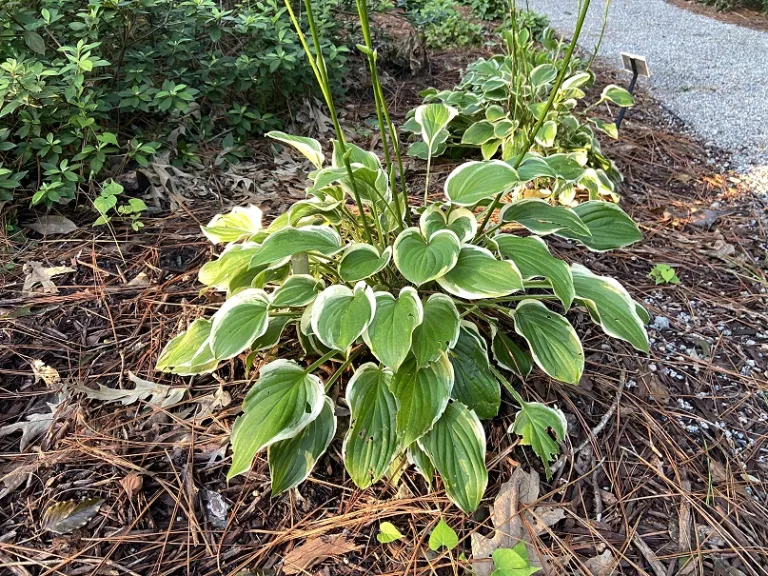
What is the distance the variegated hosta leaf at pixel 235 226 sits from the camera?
1820 millimetres

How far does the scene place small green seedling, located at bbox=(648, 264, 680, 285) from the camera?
2223mm

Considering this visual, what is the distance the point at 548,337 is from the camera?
5.02ft

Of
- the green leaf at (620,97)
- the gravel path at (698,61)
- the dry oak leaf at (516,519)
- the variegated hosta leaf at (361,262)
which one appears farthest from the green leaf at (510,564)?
the gravel path at (698,61)

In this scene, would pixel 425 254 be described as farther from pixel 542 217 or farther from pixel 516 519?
pixel 516 519

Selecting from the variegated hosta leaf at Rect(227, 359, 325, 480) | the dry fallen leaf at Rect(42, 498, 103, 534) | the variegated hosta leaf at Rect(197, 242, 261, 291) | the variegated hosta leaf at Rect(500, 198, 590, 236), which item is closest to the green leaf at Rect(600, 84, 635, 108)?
the variegated hosta leaf at Rect(500, 198, 590, 236)

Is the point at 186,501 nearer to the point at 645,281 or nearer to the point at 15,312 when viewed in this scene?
the point at 15,312

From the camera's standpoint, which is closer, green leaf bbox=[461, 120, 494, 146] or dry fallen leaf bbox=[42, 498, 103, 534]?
dry fallen leaf bbox=[42, 498, 103, 534]

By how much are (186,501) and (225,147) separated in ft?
6.47

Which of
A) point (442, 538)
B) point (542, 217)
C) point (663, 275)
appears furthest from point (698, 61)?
point (442, 538)

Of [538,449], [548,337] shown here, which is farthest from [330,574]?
[548,337]

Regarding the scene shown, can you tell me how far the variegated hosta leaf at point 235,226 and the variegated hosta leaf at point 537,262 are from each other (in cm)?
86

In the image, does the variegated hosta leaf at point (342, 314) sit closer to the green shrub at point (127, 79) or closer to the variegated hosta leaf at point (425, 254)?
the variegated hosta leaf at point (425, 254)

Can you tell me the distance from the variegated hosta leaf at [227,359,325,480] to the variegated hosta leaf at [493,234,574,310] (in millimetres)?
690

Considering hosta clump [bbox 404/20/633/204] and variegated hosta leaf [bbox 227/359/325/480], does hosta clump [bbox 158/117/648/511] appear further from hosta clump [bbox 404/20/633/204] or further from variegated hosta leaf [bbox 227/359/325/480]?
hosta clump [bbox 404/20/633/204]
